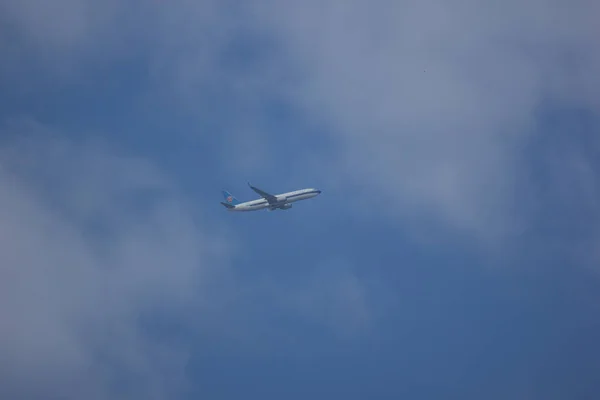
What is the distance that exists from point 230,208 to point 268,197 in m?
11.4

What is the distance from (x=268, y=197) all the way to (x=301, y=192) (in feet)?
28.0

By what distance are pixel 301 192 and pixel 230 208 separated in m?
17.9

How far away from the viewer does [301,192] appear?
176750mm

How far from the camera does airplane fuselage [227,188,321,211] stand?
175000mm

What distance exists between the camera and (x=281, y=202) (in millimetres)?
174875

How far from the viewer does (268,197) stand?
174 m

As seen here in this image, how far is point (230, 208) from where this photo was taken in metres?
179

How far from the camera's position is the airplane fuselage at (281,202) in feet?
574
